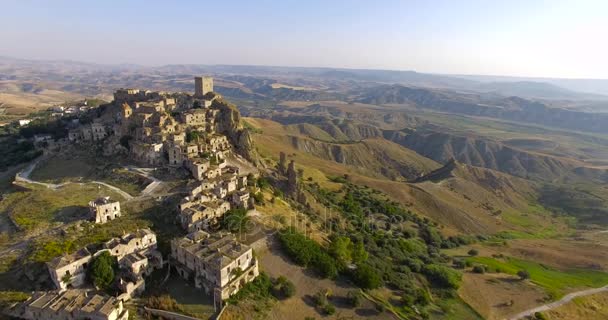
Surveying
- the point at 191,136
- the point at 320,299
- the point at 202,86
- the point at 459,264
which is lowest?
the point at 459,264

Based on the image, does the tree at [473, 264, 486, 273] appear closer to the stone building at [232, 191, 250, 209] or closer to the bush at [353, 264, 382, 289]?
the bush at [353, 264, 382, 289]

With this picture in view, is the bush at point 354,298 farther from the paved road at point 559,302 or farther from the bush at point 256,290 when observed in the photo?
the paved road at point 559,302

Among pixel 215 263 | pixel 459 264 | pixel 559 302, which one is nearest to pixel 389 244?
pixel 459 264

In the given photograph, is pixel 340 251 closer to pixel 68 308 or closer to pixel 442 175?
pixel 68 308

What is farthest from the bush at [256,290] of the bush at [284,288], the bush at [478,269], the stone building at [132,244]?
the bush at [478,269]

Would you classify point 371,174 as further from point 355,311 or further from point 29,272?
point 29,272

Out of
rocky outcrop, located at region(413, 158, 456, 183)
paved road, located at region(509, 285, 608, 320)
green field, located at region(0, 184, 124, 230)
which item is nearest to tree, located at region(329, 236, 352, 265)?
paved road, located at region(509, 285, 608, 320)

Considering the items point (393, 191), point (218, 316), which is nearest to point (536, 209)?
point (393, 191)
